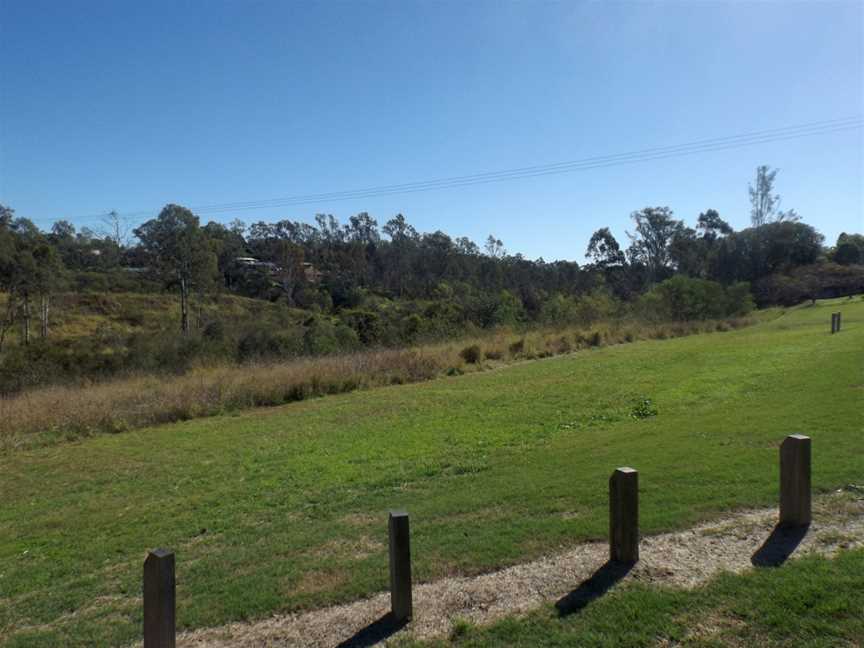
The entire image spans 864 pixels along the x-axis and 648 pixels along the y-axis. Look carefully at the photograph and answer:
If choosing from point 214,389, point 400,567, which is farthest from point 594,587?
point 214,389

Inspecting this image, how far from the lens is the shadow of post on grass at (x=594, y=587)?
420 centimetres

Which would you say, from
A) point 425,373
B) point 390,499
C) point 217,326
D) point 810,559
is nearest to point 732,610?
point 810,559

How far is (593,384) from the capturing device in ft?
56.7

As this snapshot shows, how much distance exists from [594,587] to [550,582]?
34cm

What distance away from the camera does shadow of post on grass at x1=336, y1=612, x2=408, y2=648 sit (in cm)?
398

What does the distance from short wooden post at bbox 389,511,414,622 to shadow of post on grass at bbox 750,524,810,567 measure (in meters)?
A: 2.64

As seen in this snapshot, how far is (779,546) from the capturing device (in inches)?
194

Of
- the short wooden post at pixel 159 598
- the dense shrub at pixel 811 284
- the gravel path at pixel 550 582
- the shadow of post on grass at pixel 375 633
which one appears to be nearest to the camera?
the short wooden post at pixel 159 598

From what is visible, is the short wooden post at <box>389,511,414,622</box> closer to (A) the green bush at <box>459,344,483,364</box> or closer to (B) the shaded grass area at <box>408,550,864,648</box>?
(B) the shaded grass area at <box>408,550,864,648</box>

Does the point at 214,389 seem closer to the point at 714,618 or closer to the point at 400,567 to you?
the point at 400,567

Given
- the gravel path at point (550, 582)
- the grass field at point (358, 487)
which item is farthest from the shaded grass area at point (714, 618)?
the grass field at point (358, 487)

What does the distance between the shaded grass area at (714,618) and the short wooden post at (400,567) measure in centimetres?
30

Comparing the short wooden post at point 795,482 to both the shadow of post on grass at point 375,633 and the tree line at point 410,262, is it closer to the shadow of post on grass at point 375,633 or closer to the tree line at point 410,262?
the shadow of post on grass at point 375,633

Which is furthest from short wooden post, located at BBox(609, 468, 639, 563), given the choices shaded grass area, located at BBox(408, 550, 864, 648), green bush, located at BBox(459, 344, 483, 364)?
green bush, located at BBox(459, 344, 483, 364)
